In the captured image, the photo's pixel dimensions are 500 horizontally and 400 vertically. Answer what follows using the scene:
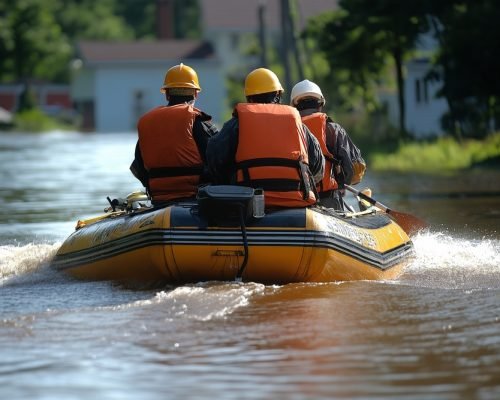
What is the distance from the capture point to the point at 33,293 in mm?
11125

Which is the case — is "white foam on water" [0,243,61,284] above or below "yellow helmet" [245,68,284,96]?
below

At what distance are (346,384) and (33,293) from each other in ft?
14.7

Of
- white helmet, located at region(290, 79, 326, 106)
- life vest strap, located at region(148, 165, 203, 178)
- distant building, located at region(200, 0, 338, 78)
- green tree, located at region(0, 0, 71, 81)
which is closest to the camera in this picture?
life vest strap, located at region(148, 165, 203, 178)

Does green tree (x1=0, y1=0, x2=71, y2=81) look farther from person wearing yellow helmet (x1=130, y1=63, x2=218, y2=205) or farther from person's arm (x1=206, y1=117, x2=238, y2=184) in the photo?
person's arm (x1=206, y1=117, x2=238, y2=184)

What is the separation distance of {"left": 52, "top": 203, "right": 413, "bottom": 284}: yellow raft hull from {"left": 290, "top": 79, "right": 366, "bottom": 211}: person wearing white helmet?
2.83ft

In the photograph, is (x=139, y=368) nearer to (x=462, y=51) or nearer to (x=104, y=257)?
(x=104, y=257)

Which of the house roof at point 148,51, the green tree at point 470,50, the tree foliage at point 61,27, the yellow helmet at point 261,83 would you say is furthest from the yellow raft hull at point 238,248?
the tree foliage at point 61,27

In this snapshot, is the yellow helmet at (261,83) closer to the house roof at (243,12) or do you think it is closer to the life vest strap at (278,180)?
the life vest strap at (278,180)

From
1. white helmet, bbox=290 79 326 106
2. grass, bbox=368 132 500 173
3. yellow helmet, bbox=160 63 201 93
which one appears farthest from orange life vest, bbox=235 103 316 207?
grass, bbox=368 132 500 173

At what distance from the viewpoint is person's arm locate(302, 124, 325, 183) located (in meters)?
11.3

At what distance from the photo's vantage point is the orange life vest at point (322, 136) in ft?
40.0

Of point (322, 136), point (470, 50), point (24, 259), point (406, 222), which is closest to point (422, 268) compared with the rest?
point (322, 136)

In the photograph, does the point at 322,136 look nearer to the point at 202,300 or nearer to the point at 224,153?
the point at 224,153

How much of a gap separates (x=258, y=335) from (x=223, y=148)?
102 inches
